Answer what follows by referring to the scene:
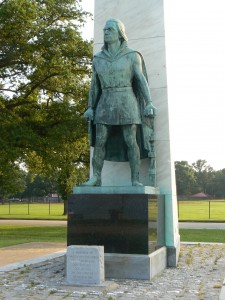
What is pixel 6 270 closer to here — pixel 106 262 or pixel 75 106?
pixel 106 262

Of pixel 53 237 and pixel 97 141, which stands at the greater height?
pixel 97 141

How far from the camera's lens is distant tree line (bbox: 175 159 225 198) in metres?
89.4

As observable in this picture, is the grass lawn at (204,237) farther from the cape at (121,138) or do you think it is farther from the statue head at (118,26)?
the statue head at (118,26)

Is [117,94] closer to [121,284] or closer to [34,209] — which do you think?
[121,284]

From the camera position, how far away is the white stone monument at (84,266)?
6.75 metres

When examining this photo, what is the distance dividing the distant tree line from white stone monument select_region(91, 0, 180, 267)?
258 ft

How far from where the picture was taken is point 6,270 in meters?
8.13

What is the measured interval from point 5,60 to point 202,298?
15.3 metres

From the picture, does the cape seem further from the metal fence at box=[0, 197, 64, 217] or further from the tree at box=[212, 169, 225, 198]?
the tree at box=[212, 169, 225, 198]

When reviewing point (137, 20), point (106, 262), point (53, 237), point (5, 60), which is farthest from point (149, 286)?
point (5, 60)

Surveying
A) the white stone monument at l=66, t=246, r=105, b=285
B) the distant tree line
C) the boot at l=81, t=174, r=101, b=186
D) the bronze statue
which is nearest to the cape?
the bronze statue

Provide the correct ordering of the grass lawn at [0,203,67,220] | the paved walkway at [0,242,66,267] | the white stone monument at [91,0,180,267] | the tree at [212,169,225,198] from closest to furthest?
the white stone monument at [91,0,180,267], the paved walkway at [0,242,66,267], the grass lawn at [0,203,67,220], the tree at [212,169,225,198]


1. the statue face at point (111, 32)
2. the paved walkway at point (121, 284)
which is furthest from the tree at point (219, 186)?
the statue face at point (111, 32)

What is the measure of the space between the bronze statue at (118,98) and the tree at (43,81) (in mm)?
9548
